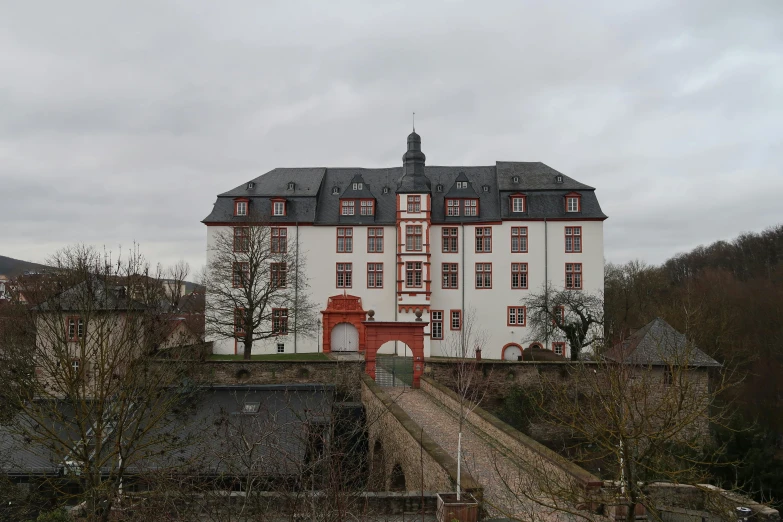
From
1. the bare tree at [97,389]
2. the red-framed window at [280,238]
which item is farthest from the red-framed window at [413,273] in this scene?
the bare tree at [97,389]

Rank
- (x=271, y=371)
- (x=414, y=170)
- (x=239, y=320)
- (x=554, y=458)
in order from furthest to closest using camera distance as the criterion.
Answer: (x=414, y=170) < (x=239, y=320) < (x=271, y=371) < (x=554, y=458)

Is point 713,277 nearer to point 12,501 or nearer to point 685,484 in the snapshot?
point 685,484

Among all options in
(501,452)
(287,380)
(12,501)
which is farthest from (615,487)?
(287,380)

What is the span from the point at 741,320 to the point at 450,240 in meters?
16.0

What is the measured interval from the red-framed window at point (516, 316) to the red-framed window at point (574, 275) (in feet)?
8.32

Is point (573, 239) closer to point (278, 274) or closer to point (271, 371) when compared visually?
point (278, 274)

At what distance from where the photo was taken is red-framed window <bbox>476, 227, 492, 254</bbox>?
3039 centimetres

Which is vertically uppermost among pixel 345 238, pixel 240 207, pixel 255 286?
pixel 240 207

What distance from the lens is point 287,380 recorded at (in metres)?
22.8

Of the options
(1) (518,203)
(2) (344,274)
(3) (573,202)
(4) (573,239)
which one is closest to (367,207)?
(2) (344,274)

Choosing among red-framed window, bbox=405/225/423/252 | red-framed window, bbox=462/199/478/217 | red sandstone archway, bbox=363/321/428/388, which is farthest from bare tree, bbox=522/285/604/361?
red sandstone archway, bbox=363/321/428/388

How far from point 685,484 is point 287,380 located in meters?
15.7

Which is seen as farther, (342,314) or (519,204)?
(519,204)

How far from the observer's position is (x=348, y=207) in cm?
3088
